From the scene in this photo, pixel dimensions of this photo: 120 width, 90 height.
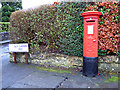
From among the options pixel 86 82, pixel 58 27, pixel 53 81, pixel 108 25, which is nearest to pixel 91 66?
pixel 86 82

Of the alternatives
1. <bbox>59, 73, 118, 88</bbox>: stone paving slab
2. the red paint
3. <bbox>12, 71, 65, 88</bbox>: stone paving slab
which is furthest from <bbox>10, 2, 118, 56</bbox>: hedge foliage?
<bbox>12, 71, 65, 88</bbox>: stone paving slab

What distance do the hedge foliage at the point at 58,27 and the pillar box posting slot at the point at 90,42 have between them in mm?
495

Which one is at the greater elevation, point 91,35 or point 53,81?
point 91,35

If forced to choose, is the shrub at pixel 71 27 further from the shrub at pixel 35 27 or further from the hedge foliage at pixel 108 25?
the hedge foliage at pixel 108 25

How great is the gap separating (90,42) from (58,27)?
4.98 ft

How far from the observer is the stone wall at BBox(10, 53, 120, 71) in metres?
4.06

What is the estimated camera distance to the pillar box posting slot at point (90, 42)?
3.51m

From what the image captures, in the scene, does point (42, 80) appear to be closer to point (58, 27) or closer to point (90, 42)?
point (90, 42)

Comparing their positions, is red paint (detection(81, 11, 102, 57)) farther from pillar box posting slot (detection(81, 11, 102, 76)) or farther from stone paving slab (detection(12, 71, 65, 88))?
stone paving slab (detection(12, 71, 65, 88))

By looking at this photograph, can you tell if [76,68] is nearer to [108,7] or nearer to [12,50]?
[108,7]

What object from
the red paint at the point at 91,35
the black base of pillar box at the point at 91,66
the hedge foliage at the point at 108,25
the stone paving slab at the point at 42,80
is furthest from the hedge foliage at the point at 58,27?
the stone paving slab at the point at 42,80

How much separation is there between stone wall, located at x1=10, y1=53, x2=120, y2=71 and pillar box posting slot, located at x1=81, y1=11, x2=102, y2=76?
0.67m

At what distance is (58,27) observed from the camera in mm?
4461

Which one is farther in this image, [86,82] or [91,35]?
[91,35]
